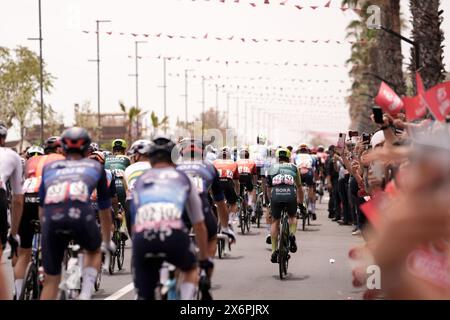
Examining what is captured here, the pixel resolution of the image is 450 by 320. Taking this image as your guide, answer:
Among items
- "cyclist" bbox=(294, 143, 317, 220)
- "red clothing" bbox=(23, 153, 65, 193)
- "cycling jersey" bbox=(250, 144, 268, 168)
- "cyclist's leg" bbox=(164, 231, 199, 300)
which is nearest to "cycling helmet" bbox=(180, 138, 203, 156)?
"red clothing" bbox=(23, 153, 65, 193)

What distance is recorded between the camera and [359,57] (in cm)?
8738

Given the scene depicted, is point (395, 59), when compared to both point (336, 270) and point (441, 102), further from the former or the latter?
point (441, 102)

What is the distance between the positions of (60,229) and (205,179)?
87.1 inches

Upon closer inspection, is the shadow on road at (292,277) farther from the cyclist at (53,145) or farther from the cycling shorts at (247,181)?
the cycling shorts at (247,181)

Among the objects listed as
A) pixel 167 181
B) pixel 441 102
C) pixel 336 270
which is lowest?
pixel 336 270

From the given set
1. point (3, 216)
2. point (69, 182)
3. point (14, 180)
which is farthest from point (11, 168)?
point (69, 182)

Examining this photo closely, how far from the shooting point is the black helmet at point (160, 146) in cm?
826

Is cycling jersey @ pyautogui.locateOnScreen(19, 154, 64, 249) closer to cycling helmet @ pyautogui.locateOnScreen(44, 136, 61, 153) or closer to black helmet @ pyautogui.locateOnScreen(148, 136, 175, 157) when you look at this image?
cycling helmet @ pyautogui.locateOnScreen(44, 136, 61, 153)

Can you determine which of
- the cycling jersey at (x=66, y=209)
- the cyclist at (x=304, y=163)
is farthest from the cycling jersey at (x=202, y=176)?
the cyclist at (x=304, y=163)

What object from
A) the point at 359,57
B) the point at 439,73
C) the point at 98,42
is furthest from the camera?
the point at 359,57

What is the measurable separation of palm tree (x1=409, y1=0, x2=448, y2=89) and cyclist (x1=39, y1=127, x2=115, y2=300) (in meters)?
23.2

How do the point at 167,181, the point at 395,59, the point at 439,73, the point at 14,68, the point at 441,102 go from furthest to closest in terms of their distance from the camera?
the point at 14,68 → the point at 395,59 → the point at 439,73 → the point at 167,181 → the point at 441,102

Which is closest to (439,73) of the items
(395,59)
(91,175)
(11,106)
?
(395,59)
